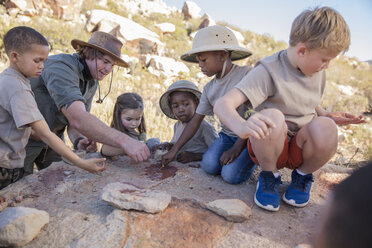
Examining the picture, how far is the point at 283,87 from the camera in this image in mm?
2004

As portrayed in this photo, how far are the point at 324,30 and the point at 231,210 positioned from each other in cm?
127

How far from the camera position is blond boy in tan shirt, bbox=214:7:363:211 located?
5.77ft

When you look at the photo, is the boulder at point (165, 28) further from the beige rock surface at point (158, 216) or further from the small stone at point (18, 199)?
the small stone at point (18, 199)

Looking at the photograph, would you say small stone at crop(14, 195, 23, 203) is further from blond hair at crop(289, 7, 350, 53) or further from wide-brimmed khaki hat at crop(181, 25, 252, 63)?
blond hair at crop(289, 7, 350, 53)

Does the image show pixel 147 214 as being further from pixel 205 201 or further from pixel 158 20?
pixel 158 20

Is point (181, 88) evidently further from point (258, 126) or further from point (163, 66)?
point (163, 66)

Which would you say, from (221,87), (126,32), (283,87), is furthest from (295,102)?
(126,32)

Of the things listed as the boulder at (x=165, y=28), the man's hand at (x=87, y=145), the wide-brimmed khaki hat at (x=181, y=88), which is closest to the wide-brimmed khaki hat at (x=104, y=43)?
the wide-brimmed khaki hat at (x=181, y=88)

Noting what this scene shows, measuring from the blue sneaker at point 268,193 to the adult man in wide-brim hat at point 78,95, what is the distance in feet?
3.26

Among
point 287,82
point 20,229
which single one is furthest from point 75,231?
point 287,82

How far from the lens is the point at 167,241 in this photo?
155cm

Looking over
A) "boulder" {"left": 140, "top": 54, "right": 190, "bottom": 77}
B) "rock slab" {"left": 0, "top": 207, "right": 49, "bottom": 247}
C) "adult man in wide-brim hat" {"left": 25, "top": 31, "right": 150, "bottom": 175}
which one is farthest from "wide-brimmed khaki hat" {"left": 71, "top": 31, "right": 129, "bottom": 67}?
"boulder" {"left": 140, "top": 54, "right": 190, "bottom": 77}

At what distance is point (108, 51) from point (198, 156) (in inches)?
60.5

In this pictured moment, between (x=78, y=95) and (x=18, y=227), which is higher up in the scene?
(x=78, y=95)
